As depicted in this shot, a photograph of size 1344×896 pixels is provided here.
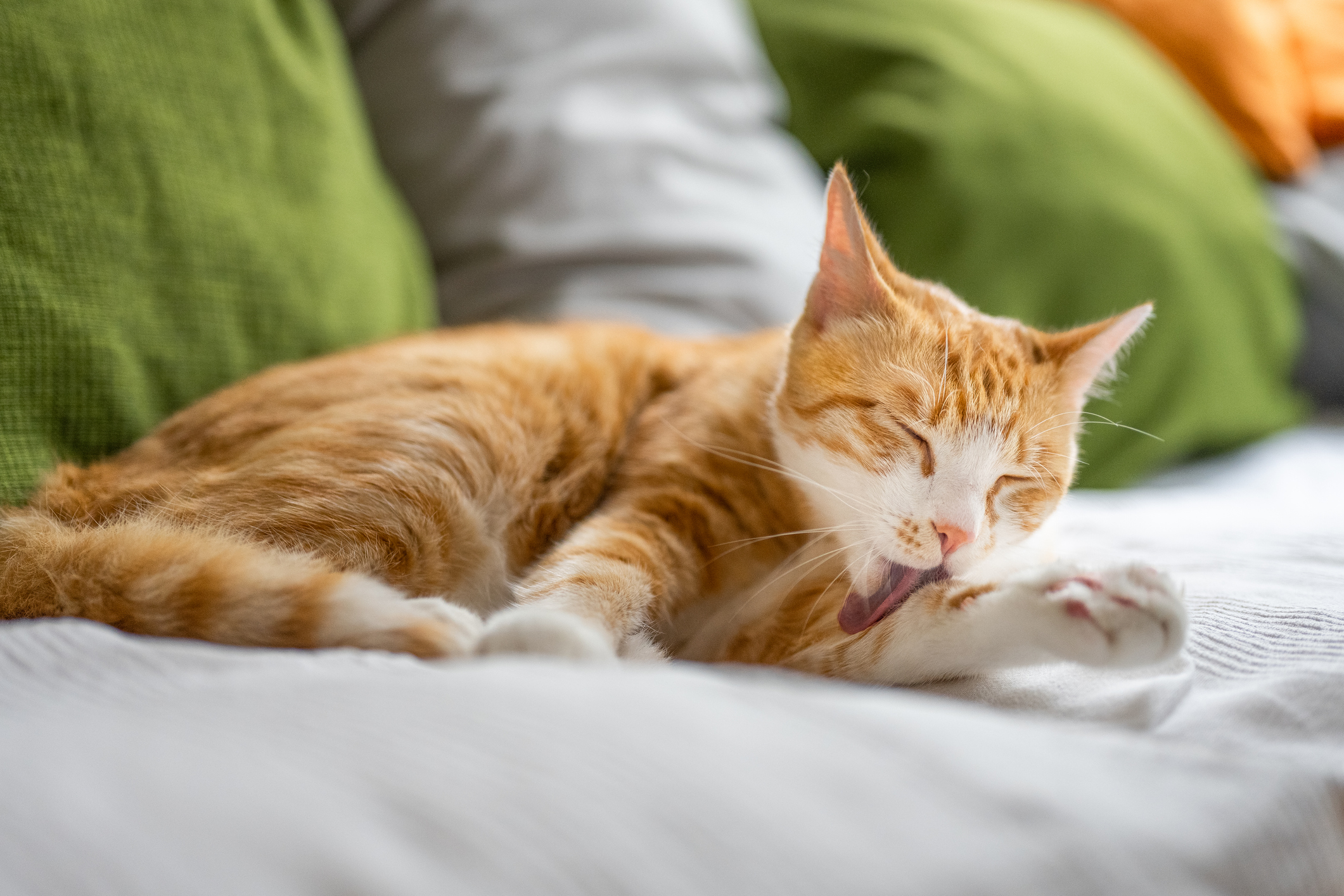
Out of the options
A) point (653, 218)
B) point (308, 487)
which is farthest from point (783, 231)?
point (308, 487)

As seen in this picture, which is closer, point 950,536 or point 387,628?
point 387,628

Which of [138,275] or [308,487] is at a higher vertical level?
[138,275]

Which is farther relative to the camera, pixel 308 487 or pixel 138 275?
pixel 138 275

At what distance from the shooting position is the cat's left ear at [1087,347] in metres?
1.07

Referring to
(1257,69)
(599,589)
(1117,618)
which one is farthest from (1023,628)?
(1257,69)

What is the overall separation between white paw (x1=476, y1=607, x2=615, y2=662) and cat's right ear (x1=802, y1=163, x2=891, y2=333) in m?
0.50

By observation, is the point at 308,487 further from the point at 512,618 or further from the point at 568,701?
the point at 568,701

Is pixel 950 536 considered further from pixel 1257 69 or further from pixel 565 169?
pixel 1257 69

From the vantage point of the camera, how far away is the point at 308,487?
92 cm

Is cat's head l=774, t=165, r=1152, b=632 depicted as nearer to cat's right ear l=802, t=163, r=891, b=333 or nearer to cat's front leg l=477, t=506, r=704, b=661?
cat's right ear l=802, t=163, r=891, b=333

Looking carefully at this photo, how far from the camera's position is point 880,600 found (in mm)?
974

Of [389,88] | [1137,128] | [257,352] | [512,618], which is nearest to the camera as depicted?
[512,618]

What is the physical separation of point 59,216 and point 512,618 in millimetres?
660

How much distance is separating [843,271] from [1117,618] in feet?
1.56
